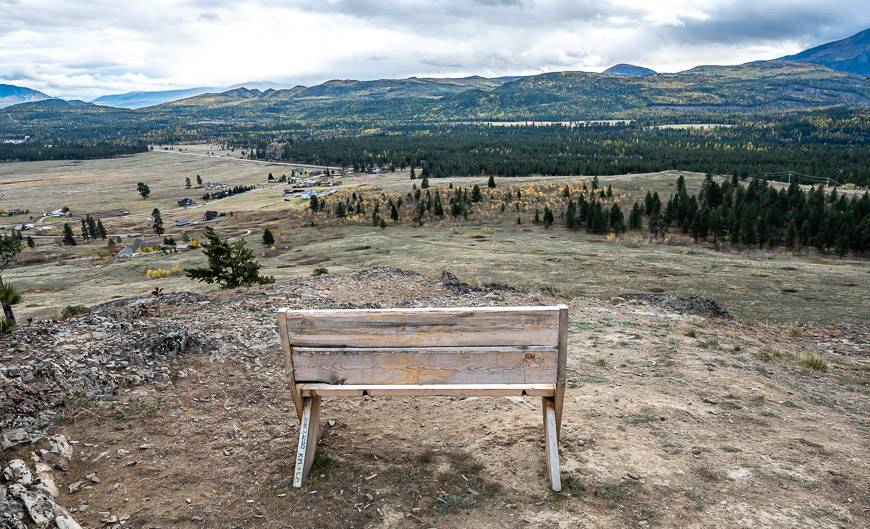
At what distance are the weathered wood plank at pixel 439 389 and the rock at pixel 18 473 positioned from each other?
2774 mm

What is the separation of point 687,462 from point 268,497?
5029mm

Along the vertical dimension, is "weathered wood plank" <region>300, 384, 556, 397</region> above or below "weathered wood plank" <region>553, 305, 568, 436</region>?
below

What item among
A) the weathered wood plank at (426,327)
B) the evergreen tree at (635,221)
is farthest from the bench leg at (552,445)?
the evergreen tree at (635,221)

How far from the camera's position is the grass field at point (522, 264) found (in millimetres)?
25719

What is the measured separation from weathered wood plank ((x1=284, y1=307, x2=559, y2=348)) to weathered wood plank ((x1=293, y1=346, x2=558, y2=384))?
9 centimetres

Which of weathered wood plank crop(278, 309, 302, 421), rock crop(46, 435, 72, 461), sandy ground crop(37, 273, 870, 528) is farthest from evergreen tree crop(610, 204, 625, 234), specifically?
rock crop(46, 435, 72, 461)

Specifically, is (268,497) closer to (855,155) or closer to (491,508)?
(491,508)

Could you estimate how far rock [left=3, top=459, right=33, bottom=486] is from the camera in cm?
498

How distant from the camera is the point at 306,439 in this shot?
18.8ft

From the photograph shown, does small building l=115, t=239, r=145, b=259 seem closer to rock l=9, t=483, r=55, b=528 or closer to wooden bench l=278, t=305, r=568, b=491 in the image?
rock l=9, t=483, r=55, b=528

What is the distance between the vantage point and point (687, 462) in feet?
20.5

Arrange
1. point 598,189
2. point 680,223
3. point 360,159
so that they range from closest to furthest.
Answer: point 680,223 < point 598,189 < point 360,159

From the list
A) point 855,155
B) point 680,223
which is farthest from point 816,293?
point 855,155

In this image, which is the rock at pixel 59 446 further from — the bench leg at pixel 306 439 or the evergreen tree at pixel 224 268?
the evergreen tree at pixel 224 268
